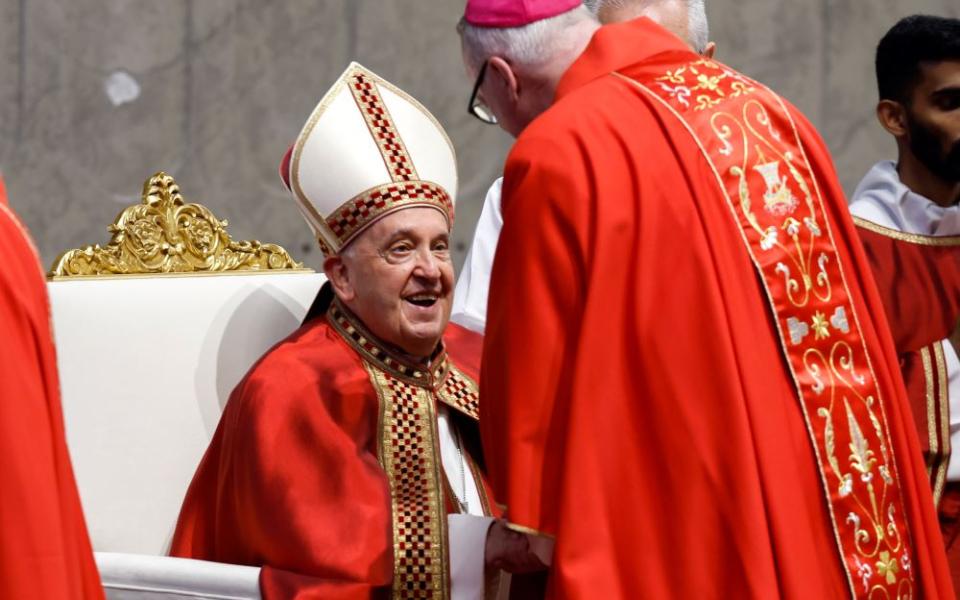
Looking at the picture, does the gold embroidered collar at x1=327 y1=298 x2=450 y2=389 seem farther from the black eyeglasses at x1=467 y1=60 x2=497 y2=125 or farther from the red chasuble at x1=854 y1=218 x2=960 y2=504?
the red chasuble at x1=854 y1=218 x2=960 y2=504

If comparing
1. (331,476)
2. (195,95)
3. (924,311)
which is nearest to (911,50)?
(924,311)

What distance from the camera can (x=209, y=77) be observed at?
4.83 meters

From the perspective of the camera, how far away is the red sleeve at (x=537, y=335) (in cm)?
228

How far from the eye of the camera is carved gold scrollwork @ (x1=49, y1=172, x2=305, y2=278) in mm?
3681

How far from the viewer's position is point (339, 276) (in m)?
3.29

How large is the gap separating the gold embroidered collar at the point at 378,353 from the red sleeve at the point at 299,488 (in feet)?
0.15

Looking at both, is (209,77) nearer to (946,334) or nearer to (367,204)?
(367,204)

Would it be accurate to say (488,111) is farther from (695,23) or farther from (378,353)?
(378,353)

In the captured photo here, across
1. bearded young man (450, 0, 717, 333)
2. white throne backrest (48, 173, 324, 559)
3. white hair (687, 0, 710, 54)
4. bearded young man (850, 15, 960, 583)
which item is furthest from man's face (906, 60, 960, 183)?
white throne backrest (48, 173, 324, 559)

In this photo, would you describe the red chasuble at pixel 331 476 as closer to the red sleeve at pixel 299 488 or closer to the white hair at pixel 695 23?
the red sleeve at pixel 299 488

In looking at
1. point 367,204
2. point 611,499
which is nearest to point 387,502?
point 367,204

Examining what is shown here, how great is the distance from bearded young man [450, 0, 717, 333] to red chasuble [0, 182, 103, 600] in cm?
74

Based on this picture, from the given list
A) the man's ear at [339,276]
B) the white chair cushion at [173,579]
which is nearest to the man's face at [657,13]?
the man's ear at [339,276]

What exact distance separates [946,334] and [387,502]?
1.17 metres
